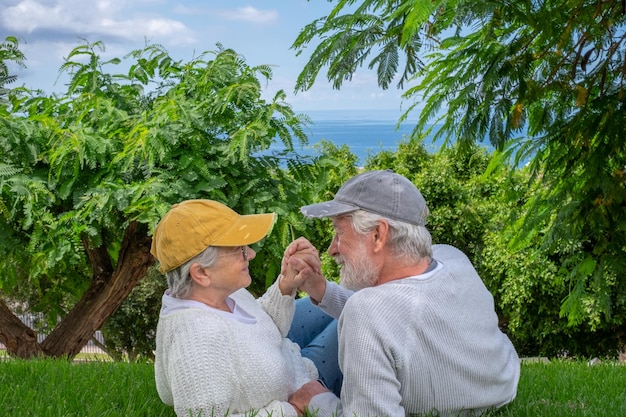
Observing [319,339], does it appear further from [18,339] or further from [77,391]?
[18,339]

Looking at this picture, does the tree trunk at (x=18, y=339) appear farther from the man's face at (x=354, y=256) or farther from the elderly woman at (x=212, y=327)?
the man's face at (x=354, y=256)

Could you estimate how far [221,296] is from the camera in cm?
266

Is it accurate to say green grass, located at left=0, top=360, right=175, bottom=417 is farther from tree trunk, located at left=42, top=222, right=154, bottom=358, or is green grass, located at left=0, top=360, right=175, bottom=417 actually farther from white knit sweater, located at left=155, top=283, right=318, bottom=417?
tree trunk, located at left=42, top=222, right=154, bottom=358

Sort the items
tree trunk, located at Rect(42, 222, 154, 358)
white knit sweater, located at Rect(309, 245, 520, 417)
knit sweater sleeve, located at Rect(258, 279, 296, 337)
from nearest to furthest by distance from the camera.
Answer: white knit sweater, located at Rect(309, 245, 520, 417) → knit sweater sleeve, located at Rect(258, 279, 296, 337) → tree trunk, located at Rect(42, 222, 154, 358)

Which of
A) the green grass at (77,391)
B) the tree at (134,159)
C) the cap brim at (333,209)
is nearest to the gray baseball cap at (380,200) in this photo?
A: the cap brim at (333,209)

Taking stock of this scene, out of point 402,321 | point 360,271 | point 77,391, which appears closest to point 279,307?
point 360,271

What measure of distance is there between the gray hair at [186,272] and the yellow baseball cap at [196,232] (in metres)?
0.02

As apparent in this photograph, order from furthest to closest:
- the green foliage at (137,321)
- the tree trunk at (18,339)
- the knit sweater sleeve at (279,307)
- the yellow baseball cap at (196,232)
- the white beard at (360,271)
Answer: the green foliage at (137,321), the tree trunk at (18,339), the knit sweater sleeve at (279,307), the white beard at (360,271), the yellow baseball cap at (196,232)

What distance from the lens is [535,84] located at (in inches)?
162

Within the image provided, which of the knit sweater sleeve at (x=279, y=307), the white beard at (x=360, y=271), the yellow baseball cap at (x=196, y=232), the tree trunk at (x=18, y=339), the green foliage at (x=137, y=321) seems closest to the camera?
the yellow baseball cap at (x=196, y=232)

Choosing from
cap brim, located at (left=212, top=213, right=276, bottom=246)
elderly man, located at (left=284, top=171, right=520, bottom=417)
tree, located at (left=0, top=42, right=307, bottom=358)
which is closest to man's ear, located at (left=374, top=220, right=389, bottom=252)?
elderly man, located at (left=284, top=171, right=520, bottom=417)

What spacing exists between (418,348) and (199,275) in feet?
2.54

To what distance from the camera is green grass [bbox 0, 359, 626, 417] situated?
3.19 metres

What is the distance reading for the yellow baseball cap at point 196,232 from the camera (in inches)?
100
